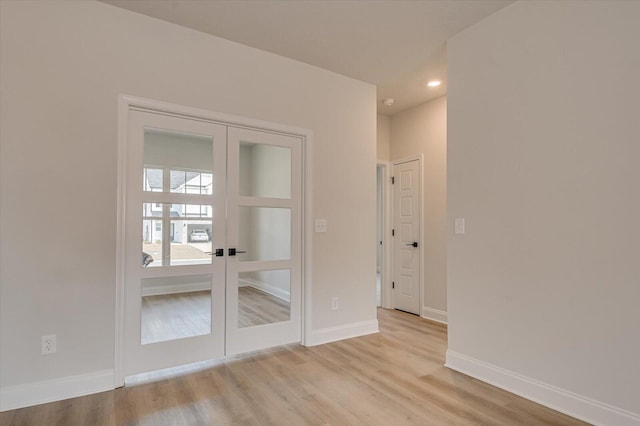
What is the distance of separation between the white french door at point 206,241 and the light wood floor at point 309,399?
0.93ft

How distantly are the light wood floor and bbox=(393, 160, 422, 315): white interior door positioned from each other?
1.61 m

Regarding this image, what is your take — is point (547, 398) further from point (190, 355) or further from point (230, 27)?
point (230, 27)

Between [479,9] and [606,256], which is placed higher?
[479,9]

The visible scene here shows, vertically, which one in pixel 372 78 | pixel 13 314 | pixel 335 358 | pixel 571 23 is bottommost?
pixel 335 358

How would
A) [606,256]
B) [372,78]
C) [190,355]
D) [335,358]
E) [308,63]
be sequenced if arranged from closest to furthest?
[606,256] < [190,355] < [335,358] < [308,63] < [372,78]

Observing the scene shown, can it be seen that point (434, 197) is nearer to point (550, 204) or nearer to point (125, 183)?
point (550, 204)

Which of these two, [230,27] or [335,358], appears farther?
[335,358]

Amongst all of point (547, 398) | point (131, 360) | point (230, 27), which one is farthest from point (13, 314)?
point (547, 398)

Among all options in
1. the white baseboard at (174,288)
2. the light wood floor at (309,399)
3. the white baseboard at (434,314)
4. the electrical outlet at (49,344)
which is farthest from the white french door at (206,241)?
the white baseboard at (434,314)

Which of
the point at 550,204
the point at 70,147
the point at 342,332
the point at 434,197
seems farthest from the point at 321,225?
the point at 70,147

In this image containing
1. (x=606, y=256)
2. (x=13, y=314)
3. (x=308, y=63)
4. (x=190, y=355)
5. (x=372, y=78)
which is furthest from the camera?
(x=372, y=78)

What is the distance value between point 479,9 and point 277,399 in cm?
328

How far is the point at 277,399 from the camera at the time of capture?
2.33 metres

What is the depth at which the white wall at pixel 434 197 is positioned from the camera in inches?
169
